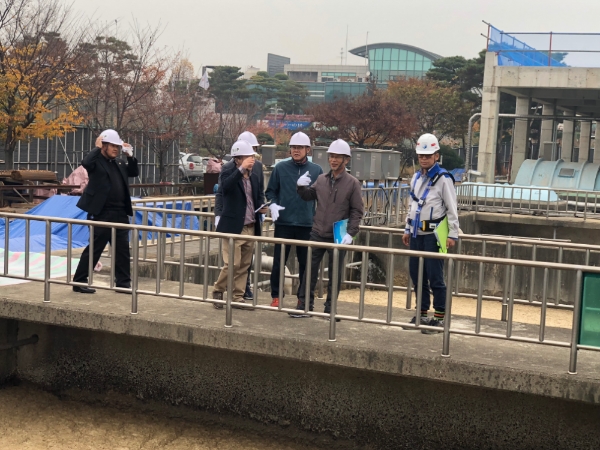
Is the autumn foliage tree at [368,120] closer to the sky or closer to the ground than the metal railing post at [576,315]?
closer to the sky

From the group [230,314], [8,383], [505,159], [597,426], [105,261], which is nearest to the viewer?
[597,426]

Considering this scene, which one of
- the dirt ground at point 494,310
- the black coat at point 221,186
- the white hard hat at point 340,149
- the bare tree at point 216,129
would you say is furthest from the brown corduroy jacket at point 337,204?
the bare tree at point 216,129

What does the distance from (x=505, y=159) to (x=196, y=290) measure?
65.5 metres

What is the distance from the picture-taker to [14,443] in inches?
284

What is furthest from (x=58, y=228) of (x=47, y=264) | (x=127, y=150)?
(x=47, y=264)

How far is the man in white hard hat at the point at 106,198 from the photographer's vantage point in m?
8.15

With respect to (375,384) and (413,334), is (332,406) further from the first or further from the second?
(413,334)

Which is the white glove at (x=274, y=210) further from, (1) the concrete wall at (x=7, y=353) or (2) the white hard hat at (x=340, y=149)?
(1) the concrete wall at (x=7, y=353)

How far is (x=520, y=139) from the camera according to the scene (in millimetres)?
34781

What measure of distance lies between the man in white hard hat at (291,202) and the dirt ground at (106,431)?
138 centimetres

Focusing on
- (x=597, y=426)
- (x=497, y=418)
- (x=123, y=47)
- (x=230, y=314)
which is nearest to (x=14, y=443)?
(x=230, y=314)

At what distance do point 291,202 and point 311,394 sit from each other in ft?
6.30

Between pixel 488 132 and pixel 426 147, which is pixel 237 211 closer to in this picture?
pixel 426 147

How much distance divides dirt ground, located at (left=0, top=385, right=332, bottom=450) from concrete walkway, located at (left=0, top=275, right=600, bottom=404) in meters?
0.95
